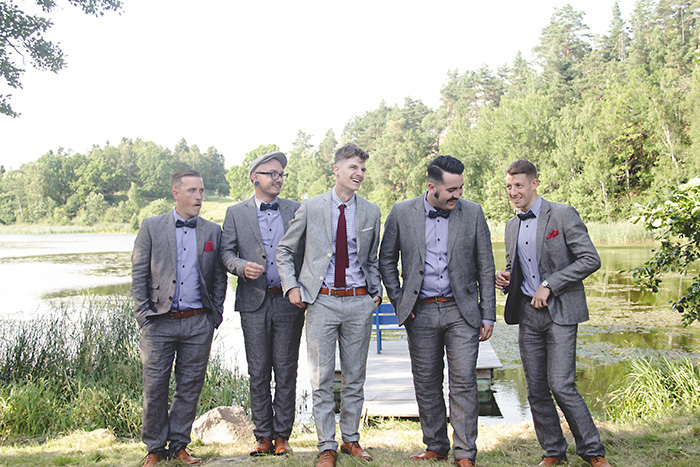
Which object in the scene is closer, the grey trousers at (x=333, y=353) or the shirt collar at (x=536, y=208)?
the grey trousers at (x=333, y=353)

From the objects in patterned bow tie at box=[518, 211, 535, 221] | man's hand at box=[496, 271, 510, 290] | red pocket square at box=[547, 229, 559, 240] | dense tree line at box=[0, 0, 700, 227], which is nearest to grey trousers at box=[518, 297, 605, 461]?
man's hand at box=[496, 271, 510, 290]

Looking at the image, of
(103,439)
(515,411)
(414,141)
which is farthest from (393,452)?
(414,141)

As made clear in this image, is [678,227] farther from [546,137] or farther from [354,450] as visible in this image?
[546,137]

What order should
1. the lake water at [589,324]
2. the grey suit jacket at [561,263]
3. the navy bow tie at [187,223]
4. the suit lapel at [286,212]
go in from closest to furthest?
the grey suit jacket at [561,263], the navy bow tie at [187,223], the suit lapel at [286,212], the lake water at [589,324]

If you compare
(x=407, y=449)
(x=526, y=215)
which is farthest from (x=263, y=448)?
(x=526, y=215)

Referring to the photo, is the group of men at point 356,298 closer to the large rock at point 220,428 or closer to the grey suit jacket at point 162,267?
the grey suit jacket at point 162,267

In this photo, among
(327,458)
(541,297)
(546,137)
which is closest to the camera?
(327,458)

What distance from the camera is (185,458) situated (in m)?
3.75

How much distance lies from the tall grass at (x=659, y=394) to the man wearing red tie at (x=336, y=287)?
10.1 ft

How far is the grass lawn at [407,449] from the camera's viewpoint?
3.63 meters

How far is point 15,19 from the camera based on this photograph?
7402 millimetres

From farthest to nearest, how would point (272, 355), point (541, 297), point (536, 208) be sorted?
point (272, 355), point (536, 208), point (541, 297)

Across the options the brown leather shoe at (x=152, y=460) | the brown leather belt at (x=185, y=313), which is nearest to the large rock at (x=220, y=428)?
the brown leather shoe at (x=152, y=460)

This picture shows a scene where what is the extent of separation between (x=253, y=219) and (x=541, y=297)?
201cm
